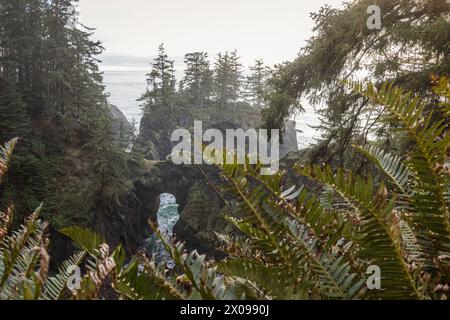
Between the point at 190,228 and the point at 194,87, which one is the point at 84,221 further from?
the point at 194,87

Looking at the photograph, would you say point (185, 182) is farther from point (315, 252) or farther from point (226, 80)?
point (315, 252)

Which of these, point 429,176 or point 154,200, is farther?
point 154,200

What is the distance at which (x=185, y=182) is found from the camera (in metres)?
33.5

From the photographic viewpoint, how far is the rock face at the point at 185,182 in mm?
27188

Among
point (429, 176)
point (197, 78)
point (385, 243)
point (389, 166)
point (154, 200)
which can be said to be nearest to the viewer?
→ point (385, 243)

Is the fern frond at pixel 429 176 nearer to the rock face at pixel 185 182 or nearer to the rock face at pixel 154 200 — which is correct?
the rock face at pixel 185 182

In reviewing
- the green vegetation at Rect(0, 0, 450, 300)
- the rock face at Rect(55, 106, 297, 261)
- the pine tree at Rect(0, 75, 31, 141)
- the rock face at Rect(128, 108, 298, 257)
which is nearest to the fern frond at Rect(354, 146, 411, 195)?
the green vegetation at Rect(0, 0, 450, 300)

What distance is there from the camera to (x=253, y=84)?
47.0 m

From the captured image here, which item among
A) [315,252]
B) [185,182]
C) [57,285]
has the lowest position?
[185,182]

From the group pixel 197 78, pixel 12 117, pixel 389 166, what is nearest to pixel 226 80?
pixel 197 78

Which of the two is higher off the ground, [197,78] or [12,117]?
[197,78]

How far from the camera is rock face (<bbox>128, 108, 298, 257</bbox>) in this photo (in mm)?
27188

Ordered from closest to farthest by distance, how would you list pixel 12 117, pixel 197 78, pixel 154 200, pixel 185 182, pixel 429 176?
pixel 429 176 < pixel 12 117 < pixel 154 200 < pixel 185 182 < pixel 197 78
